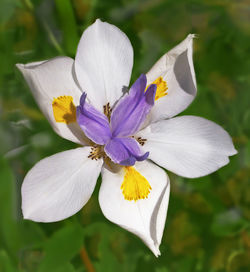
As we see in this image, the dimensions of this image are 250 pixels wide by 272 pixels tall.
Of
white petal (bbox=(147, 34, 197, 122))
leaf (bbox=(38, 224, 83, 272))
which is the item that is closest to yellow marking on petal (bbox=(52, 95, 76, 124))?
white petal (bbox=(147, 34, 197, 122))

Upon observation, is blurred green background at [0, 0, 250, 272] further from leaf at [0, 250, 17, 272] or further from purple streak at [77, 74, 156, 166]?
purple streak at [77, 74, 156, 166]

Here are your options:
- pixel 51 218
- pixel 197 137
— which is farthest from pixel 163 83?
pixel 51 218

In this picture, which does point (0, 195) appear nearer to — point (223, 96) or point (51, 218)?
point (51, 218)

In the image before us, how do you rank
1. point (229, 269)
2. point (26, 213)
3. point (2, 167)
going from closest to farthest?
point (26, 213), point (2, 167), point (229, 269)

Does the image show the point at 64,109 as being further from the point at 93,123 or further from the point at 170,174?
the point at 170,174

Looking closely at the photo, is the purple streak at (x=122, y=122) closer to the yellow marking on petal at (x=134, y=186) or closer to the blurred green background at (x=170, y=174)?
the yellow marking on petal at (x=134, y=186)

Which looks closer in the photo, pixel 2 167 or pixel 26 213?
pixel 26 213
